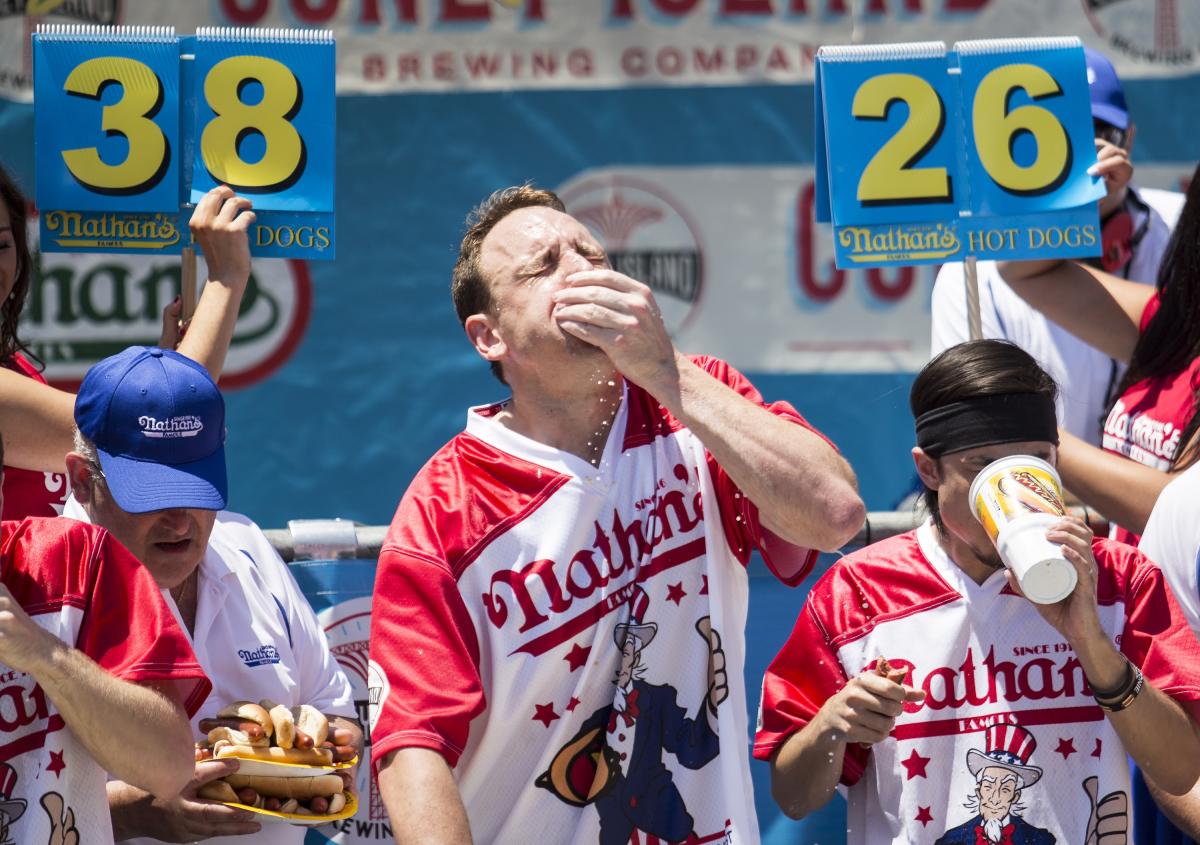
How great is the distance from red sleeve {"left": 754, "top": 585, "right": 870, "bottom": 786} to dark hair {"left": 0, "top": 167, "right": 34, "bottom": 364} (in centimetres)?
155

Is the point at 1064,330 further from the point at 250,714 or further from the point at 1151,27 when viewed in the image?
the point at 250,714

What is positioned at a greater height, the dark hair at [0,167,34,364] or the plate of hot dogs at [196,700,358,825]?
the dark hair at [0,167,34,364]

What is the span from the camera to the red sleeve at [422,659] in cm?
231

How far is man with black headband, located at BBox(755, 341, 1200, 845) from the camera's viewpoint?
2.58 meters

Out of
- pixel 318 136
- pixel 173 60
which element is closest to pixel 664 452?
pixel 318 136

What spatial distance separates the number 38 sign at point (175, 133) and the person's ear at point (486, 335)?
679 millimetres

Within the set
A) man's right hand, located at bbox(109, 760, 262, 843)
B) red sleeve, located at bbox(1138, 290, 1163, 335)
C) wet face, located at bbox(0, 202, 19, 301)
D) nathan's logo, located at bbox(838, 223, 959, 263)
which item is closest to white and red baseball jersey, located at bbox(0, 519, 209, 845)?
man's right hand, located at bbox(109, 760, 262, 843)

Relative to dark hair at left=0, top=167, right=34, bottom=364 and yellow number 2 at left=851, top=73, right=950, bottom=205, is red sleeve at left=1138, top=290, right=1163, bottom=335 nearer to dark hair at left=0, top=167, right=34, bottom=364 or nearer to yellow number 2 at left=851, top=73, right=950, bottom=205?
yellow number 2 at left=851, top=73, right=950, bottom=205

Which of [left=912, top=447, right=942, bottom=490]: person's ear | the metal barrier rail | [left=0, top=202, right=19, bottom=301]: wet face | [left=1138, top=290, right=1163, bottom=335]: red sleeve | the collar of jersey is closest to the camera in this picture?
the collar of jersey

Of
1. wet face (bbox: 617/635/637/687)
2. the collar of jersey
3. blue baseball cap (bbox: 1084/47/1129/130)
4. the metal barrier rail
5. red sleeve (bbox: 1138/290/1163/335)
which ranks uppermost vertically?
blue baseball cap (bbox: 1084/47/1129/130)

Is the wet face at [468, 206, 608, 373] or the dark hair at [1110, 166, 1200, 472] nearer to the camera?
the wet face at [468, 206, 608, 373]

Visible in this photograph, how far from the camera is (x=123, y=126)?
10.5 ft

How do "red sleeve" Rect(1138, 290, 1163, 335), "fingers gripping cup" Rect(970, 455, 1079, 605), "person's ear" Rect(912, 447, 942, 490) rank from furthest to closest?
"red sleeve" Rect(1138, 290, 1163, 335), "person's ear" Rect(912, 447, 942, 490), "fingers gripping cup" Rect(970, 455, 1079, 605)

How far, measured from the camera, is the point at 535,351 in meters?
2.52
